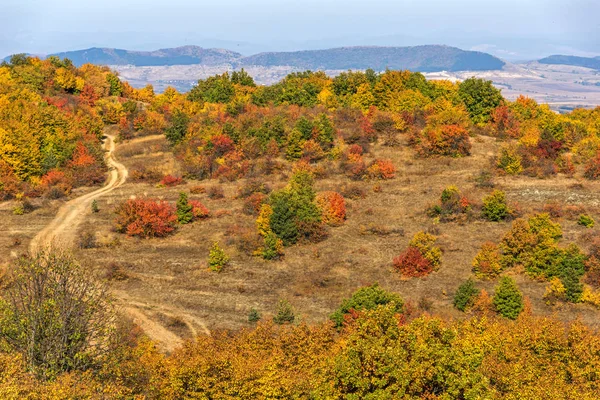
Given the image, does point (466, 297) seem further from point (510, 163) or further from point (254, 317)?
point (510, 163)

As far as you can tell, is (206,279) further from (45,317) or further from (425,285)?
(45,317)

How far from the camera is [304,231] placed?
2195 inches

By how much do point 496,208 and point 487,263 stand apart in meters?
12.9

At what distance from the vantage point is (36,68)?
110562 mm

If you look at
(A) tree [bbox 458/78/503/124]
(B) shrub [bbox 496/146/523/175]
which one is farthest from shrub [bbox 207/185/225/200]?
(A) tree [bbox 458/78/503/124]

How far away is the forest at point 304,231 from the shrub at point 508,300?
0.35ft

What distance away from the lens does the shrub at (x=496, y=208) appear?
58438mm

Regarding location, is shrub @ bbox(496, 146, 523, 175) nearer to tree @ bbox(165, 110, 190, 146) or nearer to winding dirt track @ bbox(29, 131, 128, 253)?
tree @ bbox(165, 110, 190, 146)

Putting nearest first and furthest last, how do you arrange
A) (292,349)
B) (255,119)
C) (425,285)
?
(292,349)
(425,285)
(255,119)

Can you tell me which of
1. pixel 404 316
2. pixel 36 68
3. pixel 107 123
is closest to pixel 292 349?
pixel 404 316

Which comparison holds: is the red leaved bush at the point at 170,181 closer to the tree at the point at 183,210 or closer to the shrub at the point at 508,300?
the tree at the point at 183,210

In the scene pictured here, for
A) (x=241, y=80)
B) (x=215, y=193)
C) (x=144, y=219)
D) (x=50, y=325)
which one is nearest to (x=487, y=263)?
(x=144, y=219)

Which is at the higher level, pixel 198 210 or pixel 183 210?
pixel 183 210

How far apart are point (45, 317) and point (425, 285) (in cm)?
3091
